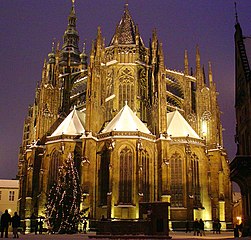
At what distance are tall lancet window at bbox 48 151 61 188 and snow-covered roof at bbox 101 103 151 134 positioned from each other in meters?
6.03

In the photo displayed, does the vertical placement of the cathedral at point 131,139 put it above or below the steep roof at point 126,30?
below

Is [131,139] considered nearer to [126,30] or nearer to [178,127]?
[178,127]

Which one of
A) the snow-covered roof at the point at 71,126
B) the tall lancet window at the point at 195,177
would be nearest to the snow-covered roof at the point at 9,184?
the snow-covered roof at the point at 71,126

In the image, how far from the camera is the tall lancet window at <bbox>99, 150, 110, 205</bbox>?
44.7 m

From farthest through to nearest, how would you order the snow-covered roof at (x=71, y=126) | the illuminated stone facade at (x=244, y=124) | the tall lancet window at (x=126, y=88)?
the tall lancet window at (x=126, y=88)
the snow-covered roof at (x=71, y=126)
the illuminated stone facade at (x=244, y=124)

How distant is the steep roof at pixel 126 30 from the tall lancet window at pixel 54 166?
1838 cm

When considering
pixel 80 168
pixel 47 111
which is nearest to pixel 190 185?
pixel 80 168

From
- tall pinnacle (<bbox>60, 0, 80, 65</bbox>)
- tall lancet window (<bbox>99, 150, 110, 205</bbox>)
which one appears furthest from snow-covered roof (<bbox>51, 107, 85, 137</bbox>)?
tall pinnacle (<bbox>60, 0, 80, 65</bbox>)

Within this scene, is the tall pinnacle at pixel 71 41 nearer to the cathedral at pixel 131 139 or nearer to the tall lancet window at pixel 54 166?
the cathedral at pixel 131 139

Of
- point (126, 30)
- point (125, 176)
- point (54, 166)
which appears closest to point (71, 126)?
point (54, 166)

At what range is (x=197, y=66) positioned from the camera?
53406 mm

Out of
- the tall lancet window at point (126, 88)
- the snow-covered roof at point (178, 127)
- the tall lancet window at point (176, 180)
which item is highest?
the tall lancet window at point (126, 88)

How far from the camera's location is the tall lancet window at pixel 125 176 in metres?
43.7

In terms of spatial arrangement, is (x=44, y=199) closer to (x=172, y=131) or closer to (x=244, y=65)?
(x=172, y=131)
